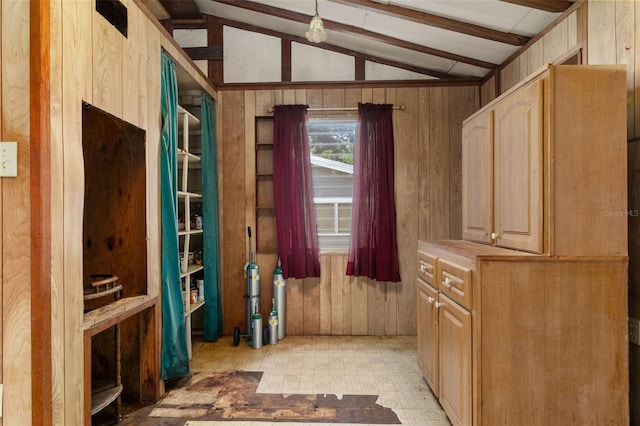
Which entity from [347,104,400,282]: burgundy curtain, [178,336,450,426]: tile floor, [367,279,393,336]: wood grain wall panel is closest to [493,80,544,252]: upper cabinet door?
[178,336,450,426]: tile floor

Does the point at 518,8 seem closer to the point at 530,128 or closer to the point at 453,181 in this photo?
the point at 530,128

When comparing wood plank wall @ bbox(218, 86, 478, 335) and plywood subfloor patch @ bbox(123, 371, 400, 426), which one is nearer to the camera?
plywood subfloor patch @ bbox(123, 371, 400, 426)

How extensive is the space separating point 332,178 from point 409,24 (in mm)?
1565

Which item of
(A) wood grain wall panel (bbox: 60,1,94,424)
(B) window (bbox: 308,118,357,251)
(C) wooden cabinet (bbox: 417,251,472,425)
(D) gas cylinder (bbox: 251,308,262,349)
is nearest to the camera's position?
(A) wood grain wall panel (bbox: 60,1,94,424)

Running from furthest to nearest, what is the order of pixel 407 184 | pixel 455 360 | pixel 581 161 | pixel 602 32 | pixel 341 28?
pixel 407 184, pixel 341 28, pixel 602 32, pixel 455 360, pixel 581 161

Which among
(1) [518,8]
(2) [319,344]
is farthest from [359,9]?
(2) [319,344]

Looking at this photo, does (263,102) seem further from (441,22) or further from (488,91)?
(488,91)

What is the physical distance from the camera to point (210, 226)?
11.3ft

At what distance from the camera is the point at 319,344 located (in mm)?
3451

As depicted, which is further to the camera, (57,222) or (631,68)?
(631,68)

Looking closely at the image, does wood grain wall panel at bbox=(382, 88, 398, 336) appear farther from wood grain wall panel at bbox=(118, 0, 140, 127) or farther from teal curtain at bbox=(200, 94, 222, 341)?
wood grain wall panel at bbox=(118, 0, 140, 127)

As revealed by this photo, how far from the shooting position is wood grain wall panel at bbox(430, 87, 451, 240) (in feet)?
12.1

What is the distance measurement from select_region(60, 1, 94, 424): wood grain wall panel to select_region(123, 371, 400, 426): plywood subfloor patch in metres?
0.66

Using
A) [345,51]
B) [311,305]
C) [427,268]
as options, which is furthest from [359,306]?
[345,51]
